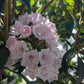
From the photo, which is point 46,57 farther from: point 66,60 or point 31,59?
point 66,60

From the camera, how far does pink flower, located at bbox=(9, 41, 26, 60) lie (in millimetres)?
734

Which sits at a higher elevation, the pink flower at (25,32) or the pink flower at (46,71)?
the pink flower at (25,32)

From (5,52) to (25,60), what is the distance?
0.30 ft

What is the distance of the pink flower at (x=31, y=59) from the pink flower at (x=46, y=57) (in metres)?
0.03

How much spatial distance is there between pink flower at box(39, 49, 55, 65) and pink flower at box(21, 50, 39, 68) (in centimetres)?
3

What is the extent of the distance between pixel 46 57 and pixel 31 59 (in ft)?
0.23

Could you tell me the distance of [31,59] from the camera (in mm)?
739

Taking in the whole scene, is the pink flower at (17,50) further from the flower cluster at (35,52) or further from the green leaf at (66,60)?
the green leaf at (66,60)

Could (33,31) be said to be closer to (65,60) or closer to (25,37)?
(25,37)

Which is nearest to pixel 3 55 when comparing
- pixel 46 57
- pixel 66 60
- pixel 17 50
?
pixel 17 50

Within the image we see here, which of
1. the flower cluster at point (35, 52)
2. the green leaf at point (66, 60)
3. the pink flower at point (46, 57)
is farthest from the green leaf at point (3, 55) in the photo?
the green leaf at point (66, 60)

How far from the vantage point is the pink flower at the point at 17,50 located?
0.73 metres

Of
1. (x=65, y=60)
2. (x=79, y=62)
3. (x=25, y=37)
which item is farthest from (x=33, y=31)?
(x=79, y=62)

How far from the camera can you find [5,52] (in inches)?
28.9
